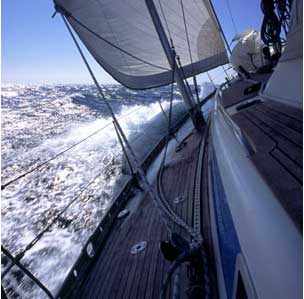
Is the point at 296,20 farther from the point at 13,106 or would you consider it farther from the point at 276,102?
the point at 13,106

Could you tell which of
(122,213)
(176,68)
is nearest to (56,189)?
(122,213)

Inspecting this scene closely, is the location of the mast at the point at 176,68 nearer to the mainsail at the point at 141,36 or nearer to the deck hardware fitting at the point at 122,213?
the mainsail at the point at 141,36

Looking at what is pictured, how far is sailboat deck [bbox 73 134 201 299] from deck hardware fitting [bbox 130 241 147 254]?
0.03 m

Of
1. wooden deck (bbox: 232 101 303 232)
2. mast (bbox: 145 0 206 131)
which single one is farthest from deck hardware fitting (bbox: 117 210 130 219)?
mast (bbox: 145 0 206 131)

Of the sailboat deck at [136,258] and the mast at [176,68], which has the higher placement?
the mast at [176,68]

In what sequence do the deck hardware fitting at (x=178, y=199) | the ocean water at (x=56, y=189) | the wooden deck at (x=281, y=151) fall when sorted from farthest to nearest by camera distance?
the ocean water at (x=56, y=189), the deck hardware fitting at (x=178, y=199), the wooden deck at (x=281, y=151)

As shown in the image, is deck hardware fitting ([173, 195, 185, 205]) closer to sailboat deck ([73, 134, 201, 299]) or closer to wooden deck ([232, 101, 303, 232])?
sailboat deck ([73, 134, 201, 299])

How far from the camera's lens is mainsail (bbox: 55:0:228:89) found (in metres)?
4.78

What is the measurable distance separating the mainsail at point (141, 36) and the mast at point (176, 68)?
296 millimetres

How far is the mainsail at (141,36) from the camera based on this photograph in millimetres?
4781

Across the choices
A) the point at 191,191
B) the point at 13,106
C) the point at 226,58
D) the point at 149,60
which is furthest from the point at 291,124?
the point at 13,106

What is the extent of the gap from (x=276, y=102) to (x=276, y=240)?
163 centimetres

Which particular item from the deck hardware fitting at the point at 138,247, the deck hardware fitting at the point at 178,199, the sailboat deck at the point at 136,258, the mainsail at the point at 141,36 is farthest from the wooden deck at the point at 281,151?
the mainsail at the point at 141,36

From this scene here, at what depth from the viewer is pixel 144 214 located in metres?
2.87
